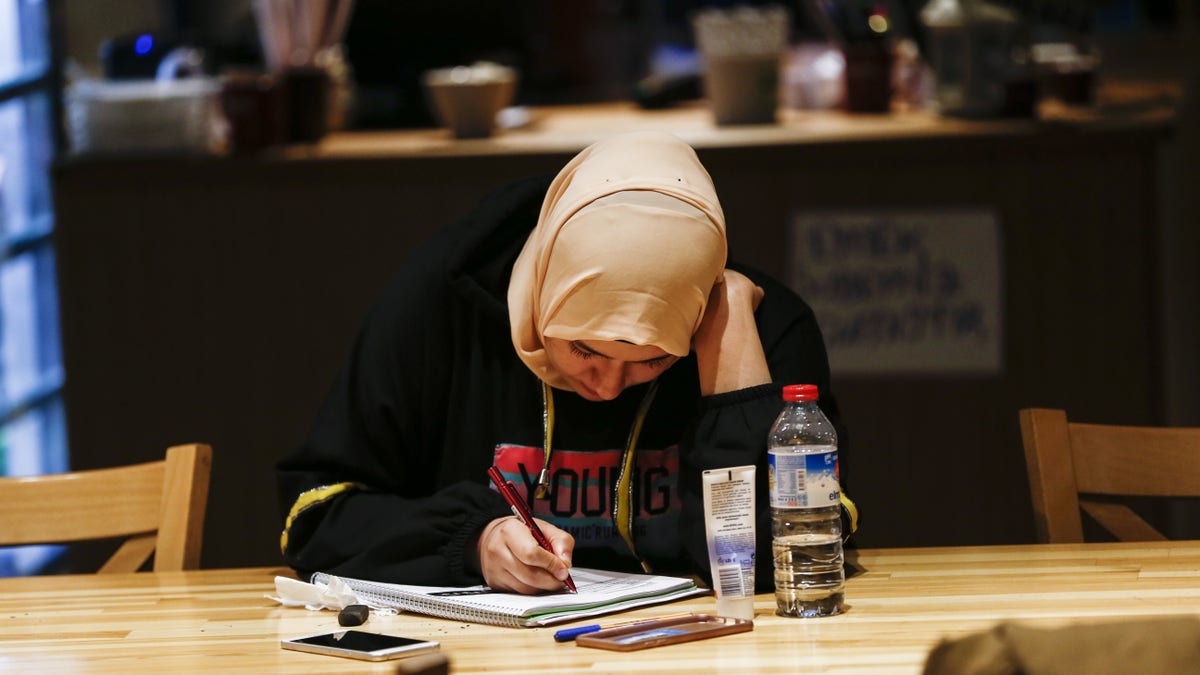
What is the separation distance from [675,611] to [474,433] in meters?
0.44

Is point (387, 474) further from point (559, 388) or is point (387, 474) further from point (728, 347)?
point (728, 347)

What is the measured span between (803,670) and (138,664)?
69cm

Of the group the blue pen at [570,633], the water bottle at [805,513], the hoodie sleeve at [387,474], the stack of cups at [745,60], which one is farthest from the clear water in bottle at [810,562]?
the stack of cups at [745,60]

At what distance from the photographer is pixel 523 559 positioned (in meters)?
1.77

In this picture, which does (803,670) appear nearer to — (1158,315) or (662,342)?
(662,342)

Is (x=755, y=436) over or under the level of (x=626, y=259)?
under

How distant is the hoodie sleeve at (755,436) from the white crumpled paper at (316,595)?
15.1 inches

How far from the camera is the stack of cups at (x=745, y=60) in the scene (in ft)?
11.2

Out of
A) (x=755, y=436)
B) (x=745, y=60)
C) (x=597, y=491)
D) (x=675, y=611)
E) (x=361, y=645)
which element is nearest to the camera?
(x=361, y=645)

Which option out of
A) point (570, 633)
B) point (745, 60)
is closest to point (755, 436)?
point (570, 633)

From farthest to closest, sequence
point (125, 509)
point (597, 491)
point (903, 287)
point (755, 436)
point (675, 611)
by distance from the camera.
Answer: point (903, 287), point (125, 509), point (597, 491), point (755, 436), point (675, 611)

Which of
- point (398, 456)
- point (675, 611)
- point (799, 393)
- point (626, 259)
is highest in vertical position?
point (626, 259)

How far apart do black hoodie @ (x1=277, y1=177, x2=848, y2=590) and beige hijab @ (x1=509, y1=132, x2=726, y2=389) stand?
0.12 m

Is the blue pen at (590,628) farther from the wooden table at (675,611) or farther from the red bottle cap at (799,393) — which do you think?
the red bottle cap at (799,393)
